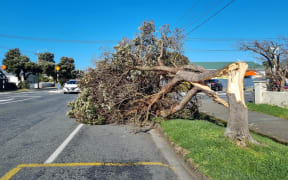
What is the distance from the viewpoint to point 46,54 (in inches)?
3632

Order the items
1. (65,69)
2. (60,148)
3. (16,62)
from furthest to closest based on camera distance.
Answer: (65,69) → (16,62) → (60,148)

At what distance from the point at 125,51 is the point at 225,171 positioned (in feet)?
19.7

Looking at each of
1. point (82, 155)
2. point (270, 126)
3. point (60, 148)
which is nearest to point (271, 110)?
point (270, 126)

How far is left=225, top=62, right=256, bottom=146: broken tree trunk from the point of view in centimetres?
489

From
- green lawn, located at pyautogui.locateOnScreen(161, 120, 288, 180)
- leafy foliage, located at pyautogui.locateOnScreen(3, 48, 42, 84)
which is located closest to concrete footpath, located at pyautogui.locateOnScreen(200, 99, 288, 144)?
green lawn, located at pyautogui.locateOnScreen(161, 120, 288, 180)

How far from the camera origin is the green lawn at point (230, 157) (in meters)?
3.41

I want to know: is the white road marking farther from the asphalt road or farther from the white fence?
the white fence

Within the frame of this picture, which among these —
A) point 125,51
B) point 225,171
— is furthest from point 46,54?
point 225,171

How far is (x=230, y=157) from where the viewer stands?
159 inches

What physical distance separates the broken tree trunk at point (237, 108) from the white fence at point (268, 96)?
6849mm

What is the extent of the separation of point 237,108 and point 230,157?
1.32 metres

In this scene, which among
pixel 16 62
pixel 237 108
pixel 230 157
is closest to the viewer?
pixel 230 157

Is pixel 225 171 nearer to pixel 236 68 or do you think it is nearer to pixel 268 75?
pixel 236 68

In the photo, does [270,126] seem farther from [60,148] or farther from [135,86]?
[60,148]
